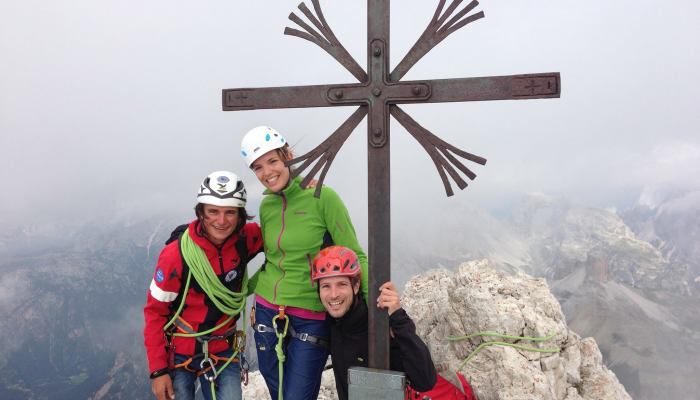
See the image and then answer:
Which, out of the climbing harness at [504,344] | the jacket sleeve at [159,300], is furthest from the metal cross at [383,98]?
the climbing harness at [504,344]

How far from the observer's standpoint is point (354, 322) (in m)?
4.36

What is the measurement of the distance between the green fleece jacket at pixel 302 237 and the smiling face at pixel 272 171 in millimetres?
106

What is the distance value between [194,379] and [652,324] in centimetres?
15353

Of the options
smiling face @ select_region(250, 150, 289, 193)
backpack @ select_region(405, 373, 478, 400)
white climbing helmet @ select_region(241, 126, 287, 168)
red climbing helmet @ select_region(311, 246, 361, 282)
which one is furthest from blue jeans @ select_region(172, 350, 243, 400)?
white climbing helmet @ select_region(241, 126, 287, 168)

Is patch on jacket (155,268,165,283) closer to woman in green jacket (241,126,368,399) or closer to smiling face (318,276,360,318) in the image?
woman in green jacket (241,126,368,399)

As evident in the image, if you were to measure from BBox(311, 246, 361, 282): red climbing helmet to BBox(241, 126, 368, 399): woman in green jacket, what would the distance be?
0.23m

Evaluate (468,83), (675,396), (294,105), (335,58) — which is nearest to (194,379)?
(294,105)

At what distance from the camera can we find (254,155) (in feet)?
14.5

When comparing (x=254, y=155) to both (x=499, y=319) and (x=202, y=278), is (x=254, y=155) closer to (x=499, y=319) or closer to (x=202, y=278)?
(x=202, y=278)

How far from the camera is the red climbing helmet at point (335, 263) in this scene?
Answer: 4.14 metres

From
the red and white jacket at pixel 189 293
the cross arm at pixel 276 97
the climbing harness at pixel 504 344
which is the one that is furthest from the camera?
the climbing harness at pixel 504 344

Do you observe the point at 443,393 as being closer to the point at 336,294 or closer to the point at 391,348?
the point at 391,348

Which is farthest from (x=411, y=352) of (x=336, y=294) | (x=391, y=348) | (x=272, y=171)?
(x=272, y=171)

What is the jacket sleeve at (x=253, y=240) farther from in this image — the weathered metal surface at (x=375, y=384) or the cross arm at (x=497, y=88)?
the cross arm at (x=497, y=88)
